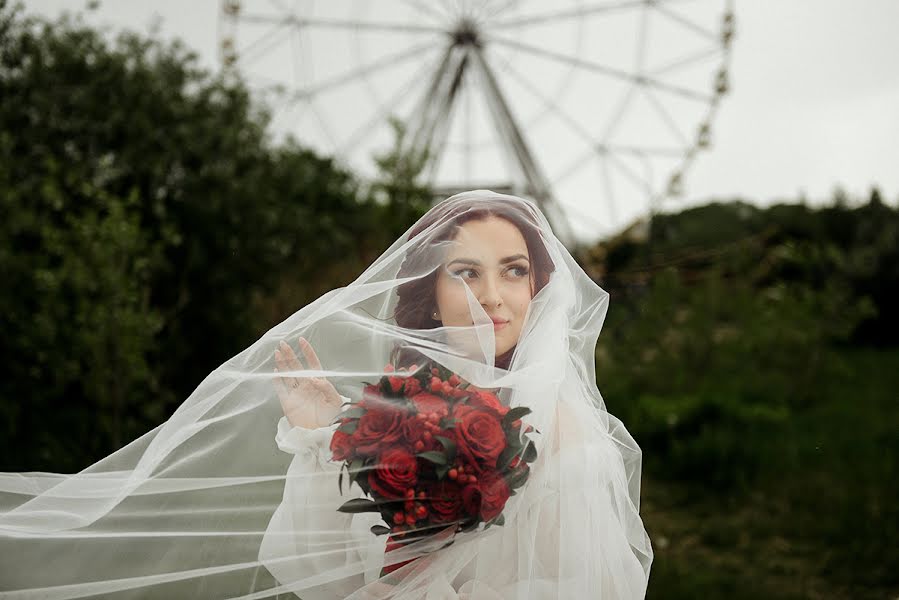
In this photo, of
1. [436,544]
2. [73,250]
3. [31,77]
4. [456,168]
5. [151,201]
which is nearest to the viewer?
[436,544]

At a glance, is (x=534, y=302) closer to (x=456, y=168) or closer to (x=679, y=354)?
(x=679, y=354)

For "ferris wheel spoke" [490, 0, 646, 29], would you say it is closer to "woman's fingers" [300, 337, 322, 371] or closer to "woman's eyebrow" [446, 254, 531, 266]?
"woman's eyebrow" [446, 254, 531, 266]

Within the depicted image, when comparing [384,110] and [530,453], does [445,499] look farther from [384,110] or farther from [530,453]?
[384,110]

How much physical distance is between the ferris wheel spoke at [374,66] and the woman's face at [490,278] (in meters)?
8.14

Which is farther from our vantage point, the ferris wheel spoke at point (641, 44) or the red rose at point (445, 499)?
the ferris wheel spoke at point (641, 44)

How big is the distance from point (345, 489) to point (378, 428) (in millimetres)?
204

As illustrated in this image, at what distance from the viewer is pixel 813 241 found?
13.6 m

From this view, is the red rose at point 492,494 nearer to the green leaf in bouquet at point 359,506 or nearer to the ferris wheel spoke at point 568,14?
the green leaf in bouquet at point 359,506

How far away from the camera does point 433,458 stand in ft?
5.49

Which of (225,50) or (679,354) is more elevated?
(225,50)

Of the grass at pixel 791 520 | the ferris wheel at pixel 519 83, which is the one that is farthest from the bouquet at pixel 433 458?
the ferris wheel at pixel 519 83

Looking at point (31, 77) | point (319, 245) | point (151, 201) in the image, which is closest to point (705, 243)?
point (319, 245)

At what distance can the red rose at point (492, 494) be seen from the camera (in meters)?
1.69

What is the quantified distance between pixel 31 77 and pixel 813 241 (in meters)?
11.8
